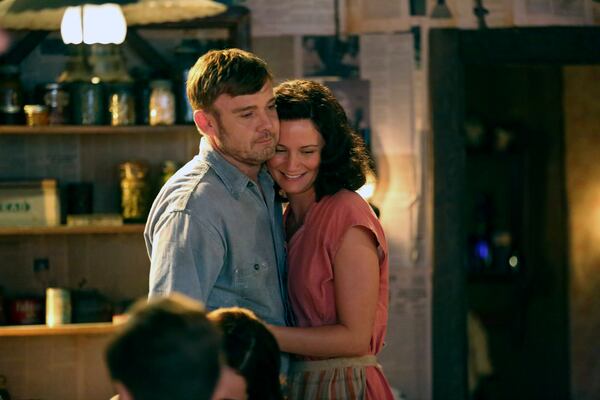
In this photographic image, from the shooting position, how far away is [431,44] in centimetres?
479

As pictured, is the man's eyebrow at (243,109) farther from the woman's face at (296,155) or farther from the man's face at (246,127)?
the woman's face at (296,155)

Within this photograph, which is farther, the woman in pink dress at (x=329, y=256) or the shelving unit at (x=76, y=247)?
the shelving unit at (x=76, y=247)

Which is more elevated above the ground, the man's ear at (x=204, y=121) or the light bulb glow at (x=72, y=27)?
the light bulb glow at (x=72, y=27)

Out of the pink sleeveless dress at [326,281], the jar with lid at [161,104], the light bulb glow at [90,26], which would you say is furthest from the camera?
the jar with lid at [161,104]

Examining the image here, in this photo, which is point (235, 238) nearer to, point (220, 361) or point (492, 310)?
point (220, 361)

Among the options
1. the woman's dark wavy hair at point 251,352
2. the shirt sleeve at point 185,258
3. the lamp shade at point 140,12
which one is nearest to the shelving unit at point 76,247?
the lamp shade at point 140,12

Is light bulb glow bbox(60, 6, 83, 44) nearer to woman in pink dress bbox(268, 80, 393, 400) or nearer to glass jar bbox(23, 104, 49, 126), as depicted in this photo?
glass jar bbox(23, 104, 49, 126)

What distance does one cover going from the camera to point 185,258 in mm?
2496

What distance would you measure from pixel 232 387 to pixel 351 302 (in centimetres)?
68

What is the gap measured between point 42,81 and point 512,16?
1.97 metres

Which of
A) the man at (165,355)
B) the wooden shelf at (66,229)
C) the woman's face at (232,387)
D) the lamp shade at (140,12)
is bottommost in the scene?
the woman's face at (232,387)

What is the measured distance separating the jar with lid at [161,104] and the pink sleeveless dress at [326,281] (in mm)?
1898

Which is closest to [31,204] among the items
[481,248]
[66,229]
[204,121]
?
[66,229]

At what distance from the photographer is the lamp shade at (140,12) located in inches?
181
